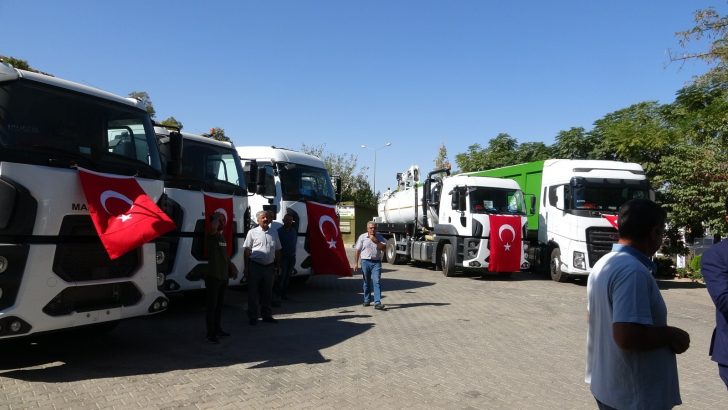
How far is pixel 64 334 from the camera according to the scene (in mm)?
7469

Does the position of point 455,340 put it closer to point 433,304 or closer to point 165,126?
point 433,304

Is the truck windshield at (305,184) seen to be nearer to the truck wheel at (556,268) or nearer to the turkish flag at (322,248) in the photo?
the turkish flag at (322,248)

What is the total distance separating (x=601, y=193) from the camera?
50.0 feet

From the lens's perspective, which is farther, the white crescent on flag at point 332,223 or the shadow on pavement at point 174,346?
the white crescent on flag at point 332,223

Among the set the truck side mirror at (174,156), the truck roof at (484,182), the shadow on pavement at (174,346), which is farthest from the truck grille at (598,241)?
the truck side mirror at (174,156)

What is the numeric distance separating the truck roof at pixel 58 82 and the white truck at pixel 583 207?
12.1 metres

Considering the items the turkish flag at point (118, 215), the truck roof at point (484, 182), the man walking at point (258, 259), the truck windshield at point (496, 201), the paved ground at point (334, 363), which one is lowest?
the paved ground at point (334, 363)

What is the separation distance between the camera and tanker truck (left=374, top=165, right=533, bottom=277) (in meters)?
16.0

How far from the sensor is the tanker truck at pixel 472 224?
16.0 metres

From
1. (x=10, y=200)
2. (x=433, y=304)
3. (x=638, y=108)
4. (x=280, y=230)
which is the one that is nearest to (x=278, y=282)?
(x=280, y=230)

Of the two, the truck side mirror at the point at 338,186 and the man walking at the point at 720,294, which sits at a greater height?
the truck side mirror at the point at 338,186

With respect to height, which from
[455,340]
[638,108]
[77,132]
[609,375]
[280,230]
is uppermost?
[638,108]

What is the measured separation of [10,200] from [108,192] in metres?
0.94

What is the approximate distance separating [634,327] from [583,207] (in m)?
13.6
